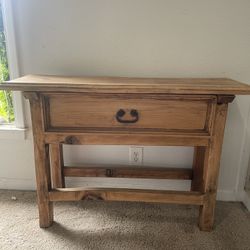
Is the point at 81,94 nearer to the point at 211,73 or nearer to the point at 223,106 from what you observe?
the point at 223,106

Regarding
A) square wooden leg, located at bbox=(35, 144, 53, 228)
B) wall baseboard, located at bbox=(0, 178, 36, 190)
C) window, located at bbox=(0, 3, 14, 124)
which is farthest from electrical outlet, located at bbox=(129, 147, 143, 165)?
window, located at bbox=(0, 3, 14, 124)

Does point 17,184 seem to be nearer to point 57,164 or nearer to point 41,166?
point 57,164

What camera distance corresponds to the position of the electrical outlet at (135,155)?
51.6 inches

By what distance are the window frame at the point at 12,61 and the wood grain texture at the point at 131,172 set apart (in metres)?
0.36

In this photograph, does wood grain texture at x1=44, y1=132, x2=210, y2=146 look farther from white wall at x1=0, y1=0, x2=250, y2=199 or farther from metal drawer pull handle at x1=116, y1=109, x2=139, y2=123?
white wall at x1=0, y1=0, x2=250, y2=199

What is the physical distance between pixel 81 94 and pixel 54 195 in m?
0.47

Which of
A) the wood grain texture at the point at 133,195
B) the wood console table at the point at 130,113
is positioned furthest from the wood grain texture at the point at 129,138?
the wood grain texture at the point at 133,195

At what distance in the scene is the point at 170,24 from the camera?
3.74ft

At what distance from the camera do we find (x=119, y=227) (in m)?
1.11

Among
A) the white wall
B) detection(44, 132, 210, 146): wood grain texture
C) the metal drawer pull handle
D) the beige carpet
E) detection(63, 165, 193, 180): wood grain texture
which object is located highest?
the white wall

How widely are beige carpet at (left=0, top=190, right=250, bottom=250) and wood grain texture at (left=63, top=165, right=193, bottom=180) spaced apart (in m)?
0.16

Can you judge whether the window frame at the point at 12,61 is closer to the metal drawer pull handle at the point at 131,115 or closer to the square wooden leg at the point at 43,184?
the square wooden leg at the point at 43,184

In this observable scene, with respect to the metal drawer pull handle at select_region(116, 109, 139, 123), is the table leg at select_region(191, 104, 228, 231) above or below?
below

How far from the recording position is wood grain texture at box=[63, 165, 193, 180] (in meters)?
1.25
